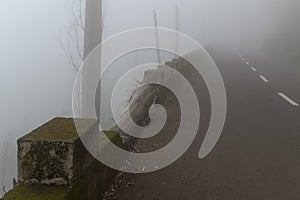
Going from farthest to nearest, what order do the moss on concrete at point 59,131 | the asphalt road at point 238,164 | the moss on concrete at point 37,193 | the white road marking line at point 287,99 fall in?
the white road marking line at point 287,99, the asphalt road at point 238,164, the moss on concrete at point 59,131, the moss on concrete at point 37,193

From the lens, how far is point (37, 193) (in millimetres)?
3162

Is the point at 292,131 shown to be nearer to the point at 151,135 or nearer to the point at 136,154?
the point at 151,135

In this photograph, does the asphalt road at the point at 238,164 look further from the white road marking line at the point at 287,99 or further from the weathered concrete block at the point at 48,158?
the weathered concrete block at the point at 48,158

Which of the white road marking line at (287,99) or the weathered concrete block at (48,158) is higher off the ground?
the weathered concrete block at (48,158)

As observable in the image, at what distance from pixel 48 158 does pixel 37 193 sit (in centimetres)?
26

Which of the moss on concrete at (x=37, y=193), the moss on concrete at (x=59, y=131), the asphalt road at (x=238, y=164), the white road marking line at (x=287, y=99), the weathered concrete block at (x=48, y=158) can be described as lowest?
the asphalt road at (x=238, y=164)

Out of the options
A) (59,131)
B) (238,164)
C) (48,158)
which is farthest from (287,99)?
(48,158)

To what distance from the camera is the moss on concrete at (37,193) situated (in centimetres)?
310

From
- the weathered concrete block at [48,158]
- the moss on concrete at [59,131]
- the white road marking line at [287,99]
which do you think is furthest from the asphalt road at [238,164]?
the weathered concrete block at [48,158]

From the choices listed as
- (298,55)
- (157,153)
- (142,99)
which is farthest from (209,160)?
(298,55)

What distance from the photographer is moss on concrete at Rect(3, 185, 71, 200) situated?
3.10m

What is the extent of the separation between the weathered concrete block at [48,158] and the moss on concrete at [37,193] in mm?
41

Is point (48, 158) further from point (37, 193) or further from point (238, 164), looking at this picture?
point (238, 164)

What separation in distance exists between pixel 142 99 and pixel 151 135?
35.7 inches
